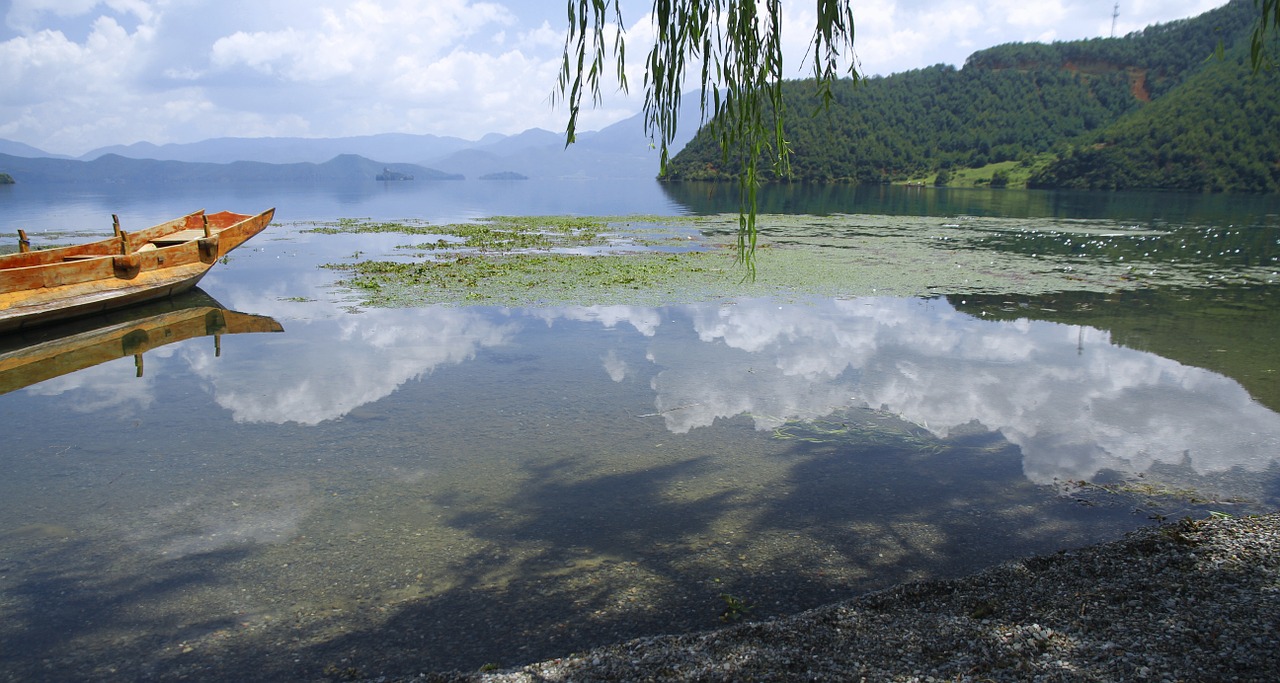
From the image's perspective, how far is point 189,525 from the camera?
5949mm

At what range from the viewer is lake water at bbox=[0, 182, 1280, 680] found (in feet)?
15.4

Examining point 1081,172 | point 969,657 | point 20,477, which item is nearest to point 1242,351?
point 969,657

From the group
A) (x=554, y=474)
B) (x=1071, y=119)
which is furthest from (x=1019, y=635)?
(x=1071, y=119)

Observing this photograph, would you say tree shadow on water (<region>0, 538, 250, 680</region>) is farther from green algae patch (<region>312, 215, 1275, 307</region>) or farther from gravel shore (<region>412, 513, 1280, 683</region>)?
green algae patch (<region>312, 215, 1275, 307</region>)

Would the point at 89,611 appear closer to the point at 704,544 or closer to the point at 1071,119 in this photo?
the point at 704,544

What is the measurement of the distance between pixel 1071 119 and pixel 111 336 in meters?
162

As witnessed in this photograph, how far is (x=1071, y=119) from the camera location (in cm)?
13988

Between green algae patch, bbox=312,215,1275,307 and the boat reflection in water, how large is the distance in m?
2.82

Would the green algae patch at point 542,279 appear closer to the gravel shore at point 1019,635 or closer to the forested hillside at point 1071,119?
the gravel shore at point 1019,635

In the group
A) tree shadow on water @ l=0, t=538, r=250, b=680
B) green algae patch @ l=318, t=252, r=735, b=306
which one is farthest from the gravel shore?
green algae patch @ l=318, t=252, r=735, b=306

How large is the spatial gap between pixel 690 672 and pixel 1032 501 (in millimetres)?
4065

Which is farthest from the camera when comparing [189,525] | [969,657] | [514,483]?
[514,483]

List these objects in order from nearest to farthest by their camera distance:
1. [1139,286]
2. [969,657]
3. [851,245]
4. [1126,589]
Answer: [969,657] → [1126,589] → [1139,286] → [851,245]

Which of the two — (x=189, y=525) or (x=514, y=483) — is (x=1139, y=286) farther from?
(x=189, y=525)
